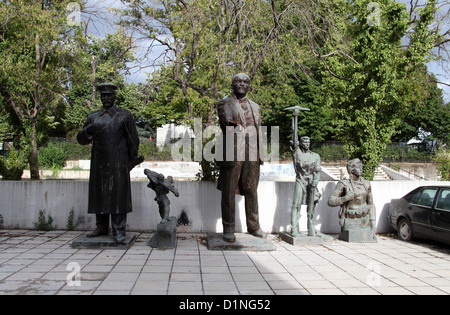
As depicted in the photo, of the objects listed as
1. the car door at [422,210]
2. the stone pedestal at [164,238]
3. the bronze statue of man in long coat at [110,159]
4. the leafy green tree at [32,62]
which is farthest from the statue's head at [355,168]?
the leafy green tree at [32,62]

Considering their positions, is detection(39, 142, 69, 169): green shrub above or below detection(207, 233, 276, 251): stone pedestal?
above

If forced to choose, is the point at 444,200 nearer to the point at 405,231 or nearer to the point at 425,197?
the point at 425,197

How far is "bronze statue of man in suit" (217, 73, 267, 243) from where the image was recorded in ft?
20.0

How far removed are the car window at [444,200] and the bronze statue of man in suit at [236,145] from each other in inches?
142

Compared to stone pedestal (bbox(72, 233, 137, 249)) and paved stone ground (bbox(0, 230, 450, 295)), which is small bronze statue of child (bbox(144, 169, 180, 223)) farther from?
stone pedestal (bbox(72, 233, 137, 249))

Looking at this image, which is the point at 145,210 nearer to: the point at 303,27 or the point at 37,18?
the point at 303,27

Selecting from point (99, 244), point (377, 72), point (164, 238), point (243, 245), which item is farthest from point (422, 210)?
point (99, 244)

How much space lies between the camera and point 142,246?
6.16m

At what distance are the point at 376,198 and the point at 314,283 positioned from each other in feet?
15.1

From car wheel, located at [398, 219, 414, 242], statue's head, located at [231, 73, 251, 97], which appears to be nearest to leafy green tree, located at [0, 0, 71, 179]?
statue's head, located at [231, 73, 251, 97]

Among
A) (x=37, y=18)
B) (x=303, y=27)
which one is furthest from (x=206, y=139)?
(x=37, y=18)

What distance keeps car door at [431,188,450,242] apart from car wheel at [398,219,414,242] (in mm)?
693

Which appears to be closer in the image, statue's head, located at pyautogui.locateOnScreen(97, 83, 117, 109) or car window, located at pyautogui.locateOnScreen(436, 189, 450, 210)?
statue's head, located at pyautogui.locateOnScreen(97, 83, 117, 109)

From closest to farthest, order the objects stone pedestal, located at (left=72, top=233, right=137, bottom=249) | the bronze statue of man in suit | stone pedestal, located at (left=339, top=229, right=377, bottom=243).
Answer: stone pedestal, located at (left=72, top=233, right=137, bottom=249)
the bronze statue of man in suit
stone pedestal, located at (left=339, top=229, right=377, bottom=243)
